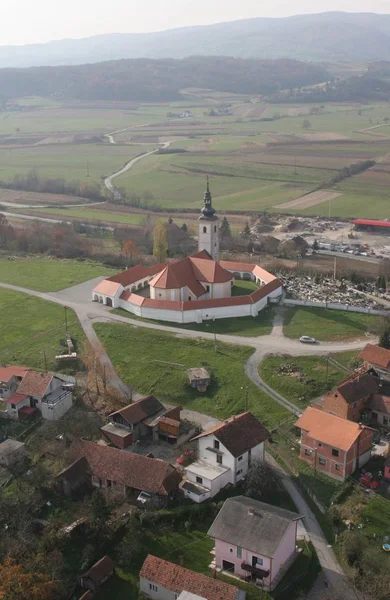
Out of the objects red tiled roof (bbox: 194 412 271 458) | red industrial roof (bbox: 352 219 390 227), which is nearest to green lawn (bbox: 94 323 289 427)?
red tiled roof (bbox: 194 412 271 458)

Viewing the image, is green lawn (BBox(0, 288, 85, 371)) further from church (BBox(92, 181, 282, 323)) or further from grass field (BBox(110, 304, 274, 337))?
grass field (BBox(110, 304, 274, 337))

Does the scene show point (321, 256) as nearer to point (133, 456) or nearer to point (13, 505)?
point (133, 456)

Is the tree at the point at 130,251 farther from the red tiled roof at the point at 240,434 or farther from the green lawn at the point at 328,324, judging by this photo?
the red tiled roof at the point at 240,434

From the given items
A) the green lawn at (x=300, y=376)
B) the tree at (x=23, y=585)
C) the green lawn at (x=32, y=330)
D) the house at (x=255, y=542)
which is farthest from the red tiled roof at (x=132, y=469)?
the green lawn at (x=32, y=330)

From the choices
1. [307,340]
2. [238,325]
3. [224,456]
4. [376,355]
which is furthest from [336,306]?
[224,456]

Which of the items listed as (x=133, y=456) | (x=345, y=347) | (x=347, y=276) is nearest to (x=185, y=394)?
(x=133, y=456)

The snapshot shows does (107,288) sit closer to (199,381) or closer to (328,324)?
(199,381)
